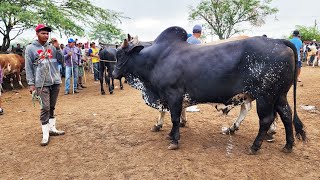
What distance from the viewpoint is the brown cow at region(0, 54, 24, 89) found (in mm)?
11203

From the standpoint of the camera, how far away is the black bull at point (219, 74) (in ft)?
13.1

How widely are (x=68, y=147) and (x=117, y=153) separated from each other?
909mm

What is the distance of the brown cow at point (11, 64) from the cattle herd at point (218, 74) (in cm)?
791

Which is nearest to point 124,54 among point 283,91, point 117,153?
point 117,153

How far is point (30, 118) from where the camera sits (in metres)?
6.96

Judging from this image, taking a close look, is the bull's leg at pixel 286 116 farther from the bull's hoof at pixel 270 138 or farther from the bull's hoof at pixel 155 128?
the bull's hoof at pixel 155 128

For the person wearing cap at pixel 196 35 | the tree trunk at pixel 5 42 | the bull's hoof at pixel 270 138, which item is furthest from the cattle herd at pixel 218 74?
the tree trunk at pixel 5 42

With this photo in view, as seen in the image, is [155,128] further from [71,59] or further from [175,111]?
[71,59]

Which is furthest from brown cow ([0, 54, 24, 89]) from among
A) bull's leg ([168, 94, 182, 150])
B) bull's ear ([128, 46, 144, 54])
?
bull's leg ([168, 94, 182, 150])

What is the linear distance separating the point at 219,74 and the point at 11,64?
993 cm

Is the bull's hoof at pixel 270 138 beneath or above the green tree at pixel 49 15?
beneath

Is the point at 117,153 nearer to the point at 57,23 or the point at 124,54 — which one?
the point at 124,54

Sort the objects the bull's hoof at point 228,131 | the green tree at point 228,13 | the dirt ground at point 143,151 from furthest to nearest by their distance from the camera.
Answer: the green tree at point 228,13
the bull's hoof at point 228,131
the dirt ground at point 143,151

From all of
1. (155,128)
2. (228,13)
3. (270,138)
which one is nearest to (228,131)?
(270,138)
